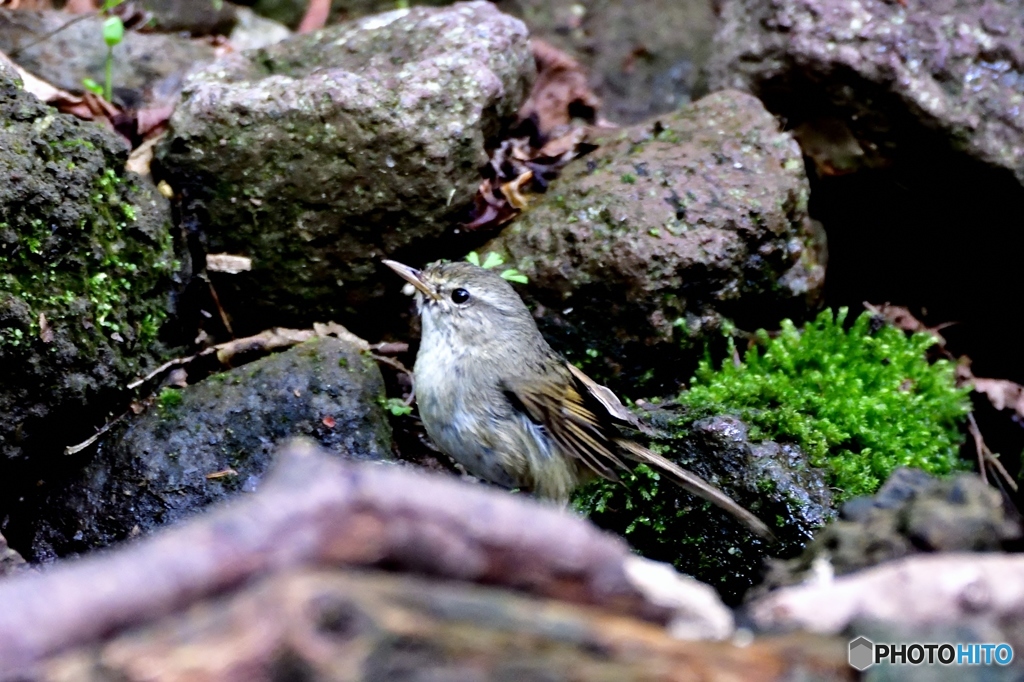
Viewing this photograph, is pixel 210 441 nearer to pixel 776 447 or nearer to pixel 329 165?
pixel 329 165

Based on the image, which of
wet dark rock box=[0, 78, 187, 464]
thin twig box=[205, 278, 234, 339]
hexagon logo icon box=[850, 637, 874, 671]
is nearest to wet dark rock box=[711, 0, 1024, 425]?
thin twig box=[205, 278, 234, 339]

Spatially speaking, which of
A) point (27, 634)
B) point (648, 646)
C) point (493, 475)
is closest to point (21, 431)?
point (493, 475)

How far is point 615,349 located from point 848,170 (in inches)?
87.1

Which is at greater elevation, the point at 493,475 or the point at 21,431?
the point at 21,431

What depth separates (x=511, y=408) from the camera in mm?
4582

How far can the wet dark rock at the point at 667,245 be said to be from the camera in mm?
5219

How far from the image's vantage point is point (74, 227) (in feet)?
13.9

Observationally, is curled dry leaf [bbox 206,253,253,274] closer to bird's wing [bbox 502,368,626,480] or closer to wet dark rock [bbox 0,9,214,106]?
wet dark rock [bbox 0,9,214,106]

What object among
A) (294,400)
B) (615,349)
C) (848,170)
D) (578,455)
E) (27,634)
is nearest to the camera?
(27,634)

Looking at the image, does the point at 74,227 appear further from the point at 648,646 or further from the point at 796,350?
the point at 796,350

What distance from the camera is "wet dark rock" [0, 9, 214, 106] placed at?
619 centimetres

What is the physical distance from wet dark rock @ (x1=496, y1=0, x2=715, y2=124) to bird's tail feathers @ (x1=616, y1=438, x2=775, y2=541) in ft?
13.1

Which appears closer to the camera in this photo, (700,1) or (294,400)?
(294,400)

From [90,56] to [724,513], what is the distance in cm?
515
